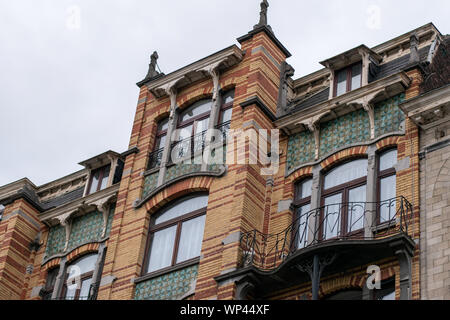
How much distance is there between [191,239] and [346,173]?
421 centimetres

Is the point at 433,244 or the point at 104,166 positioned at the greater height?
the point at 104,166

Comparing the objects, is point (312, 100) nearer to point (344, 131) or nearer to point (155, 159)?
point (344, 131)

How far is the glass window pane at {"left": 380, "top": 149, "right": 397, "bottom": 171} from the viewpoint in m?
23.5

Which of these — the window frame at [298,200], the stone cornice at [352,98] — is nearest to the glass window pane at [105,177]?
the stone cornice at [352,98]

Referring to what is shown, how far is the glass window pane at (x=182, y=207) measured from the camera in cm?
2588

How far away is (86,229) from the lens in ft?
94.7

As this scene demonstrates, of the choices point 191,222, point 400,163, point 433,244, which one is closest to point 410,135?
point 400,163

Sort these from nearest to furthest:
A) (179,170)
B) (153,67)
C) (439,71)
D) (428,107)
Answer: (428,107) → (439,71) → (179,170) → (153,67)

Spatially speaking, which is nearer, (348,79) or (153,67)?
(348,79)

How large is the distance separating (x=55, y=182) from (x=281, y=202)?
31.2 ft

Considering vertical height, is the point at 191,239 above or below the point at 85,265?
below

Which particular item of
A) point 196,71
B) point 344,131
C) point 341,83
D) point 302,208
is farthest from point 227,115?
point 302,208

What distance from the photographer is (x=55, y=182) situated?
3169cm

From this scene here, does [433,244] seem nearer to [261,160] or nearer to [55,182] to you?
[261,160]
